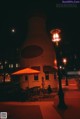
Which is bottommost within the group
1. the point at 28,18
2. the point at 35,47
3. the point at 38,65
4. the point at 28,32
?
the point at 38,65

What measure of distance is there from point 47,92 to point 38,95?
246 cm

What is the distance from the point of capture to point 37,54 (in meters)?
26.9

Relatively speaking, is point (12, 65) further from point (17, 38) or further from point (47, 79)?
point (47, 79)

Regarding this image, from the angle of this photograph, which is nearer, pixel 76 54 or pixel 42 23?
pixel 42 23

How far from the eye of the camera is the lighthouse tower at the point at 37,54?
26.6 meters

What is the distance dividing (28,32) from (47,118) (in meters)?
16.5

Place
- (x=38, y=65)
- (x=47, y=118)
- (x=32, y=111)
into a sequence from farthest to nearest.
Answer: (x=38, y=65) → (x=32, y=111) → (x=47, y=118)

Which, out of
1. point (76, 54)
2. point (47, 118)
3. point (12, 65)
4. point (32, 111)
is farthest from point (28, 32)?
point (76, 54)

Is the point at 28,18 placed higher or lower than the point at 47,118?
higher

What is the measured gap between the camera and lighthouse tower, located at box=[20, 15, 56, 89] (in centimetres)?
2659

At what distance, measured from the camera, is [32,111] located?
14.2 m

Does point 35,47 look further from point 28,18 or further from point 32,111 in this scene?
point 32,111

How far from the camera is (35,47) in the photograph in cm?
2694

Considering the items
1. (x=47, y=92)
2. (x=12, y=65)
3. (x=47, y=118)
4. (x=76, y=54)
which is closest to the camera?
(x=47, y=118)
